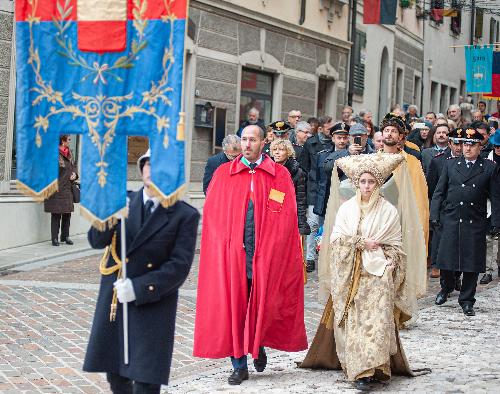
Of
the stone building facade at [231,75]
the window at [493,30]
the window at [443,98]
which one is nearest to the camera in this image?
the stone building facade at [231,75]

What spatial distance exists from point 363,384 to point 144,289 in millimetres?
A: 3095

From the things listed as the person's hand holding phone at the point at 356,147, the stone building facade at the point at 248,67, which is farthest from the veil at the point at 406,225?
the stone building facade at the point at 248,67

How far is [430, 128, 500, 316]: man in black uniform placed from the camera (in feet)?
43.3

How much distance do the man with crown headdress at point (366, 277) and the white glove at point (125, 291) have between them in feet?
10.1

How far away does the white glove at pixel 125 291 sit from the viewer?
6.22 metres

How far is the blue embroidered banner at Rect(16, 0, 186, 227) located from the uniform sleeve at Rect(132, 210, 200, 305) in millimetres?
355

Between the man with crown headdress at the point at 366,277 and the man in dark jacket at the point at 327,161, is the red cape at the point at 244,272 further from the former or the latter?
the man in dark jacket at the point at 327,161

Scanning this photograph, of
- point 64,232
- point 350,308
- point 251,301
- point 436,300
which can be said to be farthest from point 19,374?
point 64,232

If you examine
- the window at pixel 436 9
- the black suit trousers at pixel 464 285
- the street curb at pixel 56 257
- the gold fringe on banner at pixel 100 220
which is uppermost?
the window at pixel 436 9

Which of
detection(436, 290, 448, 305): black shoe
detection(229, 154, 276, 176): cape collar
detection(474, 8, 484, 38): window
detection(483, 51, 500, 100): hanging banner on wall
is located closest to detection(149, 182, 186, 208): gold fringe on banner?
detection(229, 154, 276, 176): cape collar

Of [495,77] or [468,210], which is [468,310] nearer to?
[468,210]

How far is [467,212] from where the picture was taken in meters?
13.4

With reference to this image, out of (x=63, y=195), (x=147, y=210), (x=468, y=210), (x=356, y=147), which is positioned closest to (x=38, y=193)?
(x=147, y=210)

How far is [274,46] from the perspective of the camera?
Result: 24938mm
